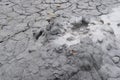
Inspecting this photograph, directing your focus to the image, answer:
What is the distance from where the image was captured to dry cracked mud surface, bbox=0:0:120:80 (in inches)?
80.0

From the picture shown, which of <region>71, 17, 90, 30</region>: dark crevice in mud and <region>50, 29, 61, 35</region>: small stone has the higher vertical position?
<region>71, 17, 90, 30</region>: dark crevice in mud

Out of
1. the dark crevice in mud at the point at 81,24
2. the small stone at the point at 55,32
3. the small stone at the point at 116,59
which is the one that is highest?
the dark crevice in mud at the point at 81,24

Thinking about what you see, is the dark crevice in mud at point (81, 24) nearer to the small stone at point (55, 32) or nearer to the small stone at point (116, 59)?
the small stone at point (55, 32)

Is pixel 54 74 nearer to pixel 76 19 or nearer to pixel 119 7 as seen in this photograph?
pixel 76 19

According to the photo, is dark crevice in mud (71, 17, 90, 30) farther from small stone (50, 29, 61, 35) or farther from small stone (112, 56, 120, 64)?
small stone (112, 56, 120, 64)

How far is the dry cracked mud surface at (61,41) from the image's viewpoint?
2.03 metres

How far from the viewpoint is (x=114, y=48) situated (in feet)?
7.38

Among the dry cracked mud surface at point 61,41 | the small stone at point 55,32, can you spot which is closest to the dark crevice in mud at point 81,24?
the dry cracked mud surface at point 61,41

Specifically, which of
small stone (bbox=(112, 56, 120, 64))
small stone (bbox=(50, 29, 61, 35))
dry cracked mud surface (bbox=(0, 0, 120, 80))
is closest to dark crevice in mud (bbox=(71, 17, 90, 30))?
dry cracked mud surface (bbox=(0, 0, 120, 80))

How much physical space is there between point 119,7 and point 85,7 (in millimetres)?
514

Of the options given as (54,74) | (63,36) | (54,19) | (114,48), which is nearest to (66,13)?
(54,19)

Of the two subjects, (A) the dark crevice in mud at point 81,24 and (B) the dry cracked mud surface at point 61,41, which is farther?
(A) the dark crevice in mud at point 81,24

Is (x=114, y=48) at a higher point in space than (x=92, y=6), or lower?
lower

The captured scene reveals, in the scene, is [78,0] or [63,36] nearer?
[63,36]
